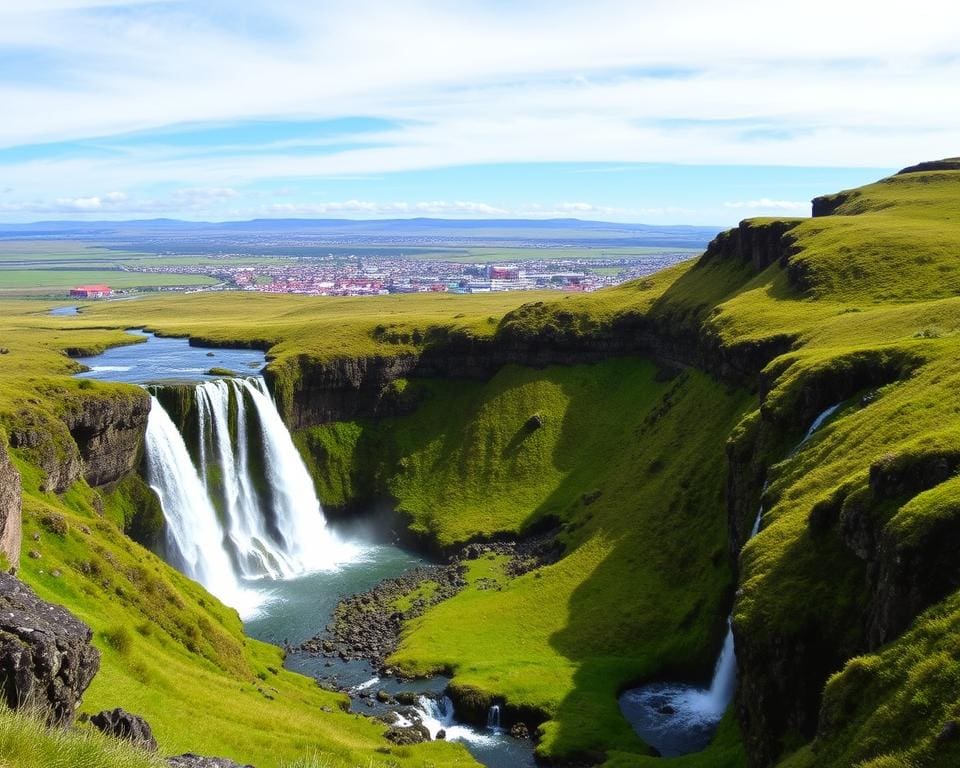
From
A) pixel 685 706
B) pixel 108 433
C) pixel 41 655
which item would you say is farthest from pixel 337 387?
pixel 41 655

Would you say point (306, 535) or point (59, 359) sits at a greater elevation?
point (59, 359)

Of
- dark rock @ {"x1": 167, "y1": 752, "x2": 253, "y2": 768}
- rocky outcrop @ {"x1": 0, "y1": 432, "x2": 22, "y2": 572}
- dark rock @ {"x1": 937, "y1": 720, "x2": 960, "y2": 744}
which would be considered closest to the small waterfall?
rocky outcrop @ {"x1": 0, "y1": 432, "x2": 22, "y2": 572}

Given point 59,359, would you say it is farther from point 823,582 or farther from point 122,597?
point 823,582

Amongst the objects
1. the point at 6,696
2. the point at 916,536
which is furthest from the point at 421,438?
the point at 6,696

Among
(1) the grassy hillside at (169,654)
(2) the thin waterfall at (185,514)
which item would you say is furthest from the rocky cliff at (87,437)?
(2) the thin waterfall at (185,514)

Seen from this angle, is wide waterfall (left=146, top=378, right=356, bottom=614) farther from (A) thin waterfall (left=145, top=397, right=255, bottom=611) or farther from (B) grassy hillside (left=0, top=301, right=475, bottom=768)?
(B) grassy hillside (left=0, top=301, right=475, bottom=768)

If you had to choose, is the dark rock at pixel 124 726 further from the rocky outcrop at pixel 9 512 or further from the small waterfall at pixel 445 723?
the small waterfall at pixel 445 723
